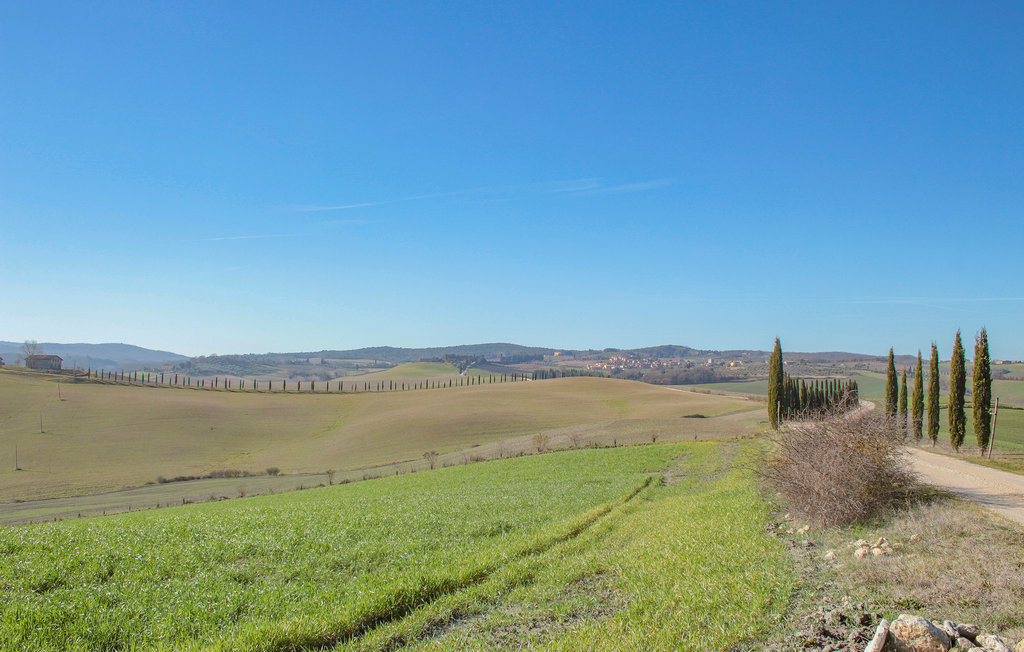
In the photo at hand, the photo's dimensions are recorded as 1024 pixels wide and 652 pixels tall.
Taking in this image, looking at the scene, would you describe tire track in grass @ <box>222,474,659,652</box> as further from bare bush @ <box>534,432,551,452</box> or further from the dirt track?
bare bush @ <box>534,432,551,452</box>

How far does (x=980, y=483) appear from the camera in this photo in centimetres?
1680

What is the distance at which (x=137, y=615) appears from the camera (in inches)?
337

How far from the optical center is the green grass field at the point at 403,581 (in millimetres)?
7863

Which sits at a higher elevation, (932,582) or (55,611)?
(932,582)

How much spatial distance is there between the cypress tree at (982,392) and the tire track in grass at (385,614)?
30138 millimetres

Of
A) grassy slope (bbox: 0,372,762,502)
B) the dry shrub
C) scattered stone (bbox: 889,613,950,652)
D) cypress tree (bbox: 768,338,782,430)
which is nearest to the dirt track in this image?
the dry shrub

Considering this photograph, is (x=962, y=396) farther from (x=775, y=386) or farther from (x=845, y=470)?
(x=845, y=470)

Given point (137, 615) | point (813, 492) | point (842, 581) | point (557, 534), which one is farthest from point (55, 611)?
point (813, 492)

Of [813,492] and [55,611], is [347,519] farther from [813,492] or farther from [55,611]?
[813,492]

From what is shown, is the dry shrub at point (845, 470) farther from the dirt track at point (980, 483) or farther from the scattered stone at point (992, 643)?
the scattered stone at point (992, 643)

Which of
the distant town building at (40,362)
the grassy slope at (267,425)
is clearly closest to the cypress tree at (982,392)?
the grassy slope at (267,425)

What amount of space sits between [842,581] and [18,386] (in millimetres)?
103416

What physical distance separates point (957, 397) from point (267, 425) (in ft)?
224

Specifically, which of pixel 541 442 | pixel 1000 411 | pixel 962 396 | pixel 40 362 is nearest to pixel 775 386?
pixel 962 396
